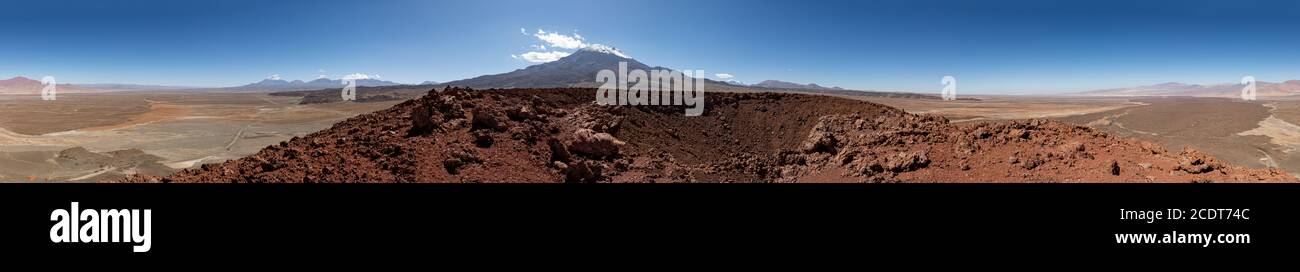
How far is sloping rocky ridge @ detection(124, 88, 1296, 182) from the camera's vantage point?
8.80 meters

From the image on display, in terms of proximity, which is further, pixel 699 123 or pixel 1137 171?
pixel 699 123

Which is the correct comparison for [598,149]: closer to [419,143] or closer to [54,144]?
[419,143]

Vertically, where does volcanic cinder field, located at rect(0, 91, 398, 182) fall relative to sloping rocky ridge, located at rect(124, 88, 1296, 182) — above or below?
below

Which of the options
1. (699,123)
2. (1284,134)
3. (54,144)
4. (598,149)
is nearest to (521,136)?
(598,149)

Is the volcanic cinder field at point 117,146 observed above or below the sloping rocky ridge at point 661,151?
below

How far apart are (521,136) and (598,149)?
186 centimetres

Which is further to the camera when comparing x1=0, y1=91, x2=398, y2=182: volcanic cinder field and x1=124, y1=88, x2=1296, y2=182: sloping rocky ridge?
x1=0, y1=91, x2=398, y2=182: volcanic cinder field

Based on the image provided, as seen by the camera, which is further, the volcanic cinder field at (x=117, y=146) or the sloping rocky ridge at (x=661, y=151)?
the volcanic cinder field at (x=117, y=146)

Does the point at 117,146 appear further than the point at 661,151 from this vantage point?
Yes

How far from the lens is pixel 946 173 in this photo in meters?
9.98

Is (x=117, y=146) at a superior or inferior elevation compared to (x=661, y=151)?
inferior

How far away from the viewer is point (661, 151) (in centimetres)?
1447

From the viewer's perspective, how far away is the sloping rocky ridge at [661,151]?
8.80m

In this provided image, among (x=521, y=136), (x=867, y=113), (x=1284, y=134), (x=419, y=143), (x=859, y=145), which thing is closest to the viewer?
(x=419, y=143)
